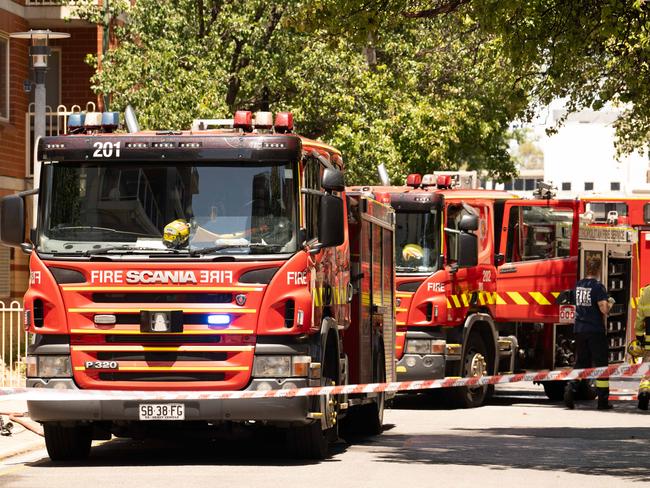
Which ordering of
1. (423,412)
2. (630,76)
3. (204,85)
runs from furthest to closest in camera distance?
(204,85) → (423,412) → (630,76)

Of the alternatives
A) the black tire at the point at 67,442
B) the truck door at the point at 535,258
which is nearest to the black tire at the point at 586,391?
the truck door at the point at 535,258

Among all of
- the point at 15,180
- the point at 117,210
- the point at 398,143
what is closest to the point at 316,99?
the point at 398,143

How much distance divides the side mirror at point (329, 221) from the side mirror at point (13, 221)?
245cm

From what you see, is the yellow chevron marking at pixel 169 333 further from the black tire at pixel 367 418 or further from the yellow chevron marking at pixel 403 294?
the yellow chevron marking at pixel 403 294

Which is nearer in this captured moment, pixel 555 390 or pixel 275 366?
pixel 275 366

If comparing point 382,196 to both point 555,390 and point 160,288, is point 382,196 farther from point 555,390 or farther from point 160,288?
point 160,288

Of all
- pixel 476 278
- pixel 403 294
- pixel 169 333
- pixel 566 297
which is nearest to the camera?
pixel 169 333

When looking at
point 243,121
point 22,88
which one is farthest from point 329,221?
point 22,88

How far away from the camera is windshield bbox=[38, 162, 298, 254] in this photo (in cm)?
1255

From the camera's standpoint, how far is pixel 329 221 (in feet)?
41.1

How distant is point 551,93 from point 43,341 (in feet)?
50.4

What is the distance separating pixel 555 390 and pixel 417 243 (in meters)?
4.19

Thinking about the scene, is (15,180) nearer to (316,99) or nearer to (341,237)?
(316,99)

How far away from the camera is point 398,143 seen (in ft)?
109
